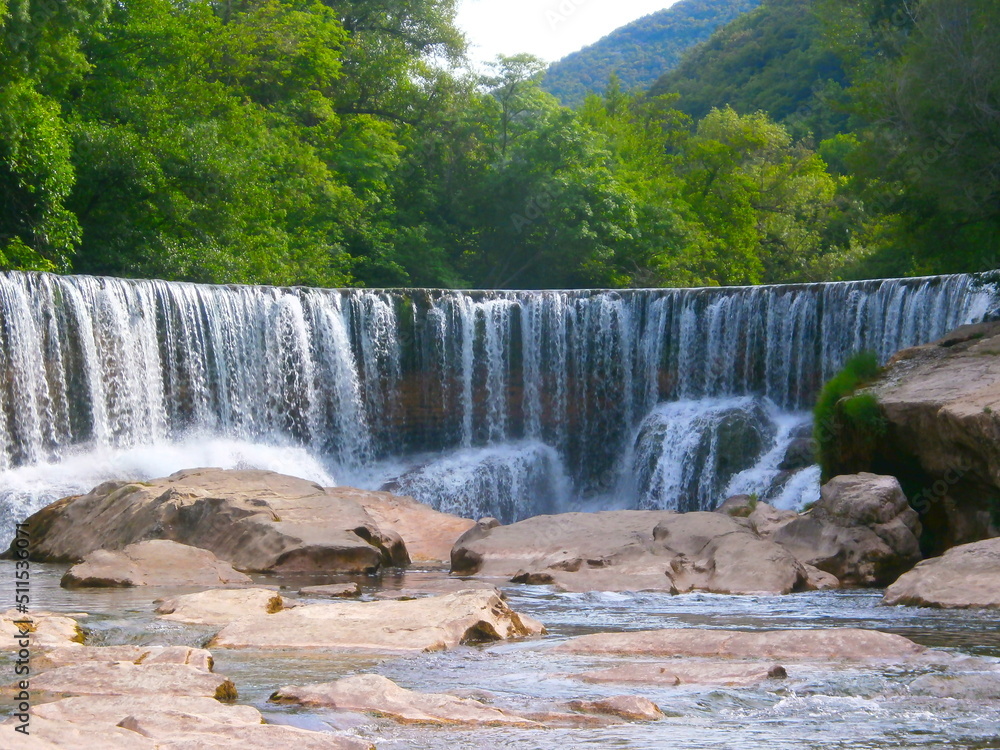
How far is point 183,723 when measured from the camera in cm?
468

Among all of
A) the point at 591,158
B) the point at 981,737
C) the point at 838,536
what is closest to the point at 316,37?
the point at 591,158

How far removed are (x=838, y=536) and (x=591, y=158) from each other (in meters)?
23.0

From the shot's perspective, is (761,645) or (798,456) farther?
(798,456)

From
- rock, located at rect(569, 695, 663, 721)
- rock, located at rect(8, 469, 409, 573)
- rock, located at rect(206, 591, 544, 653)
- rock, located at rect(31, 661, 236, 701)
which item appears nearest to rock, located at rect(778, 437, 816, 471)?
rock, located at rect(8, 469, 409, 573)

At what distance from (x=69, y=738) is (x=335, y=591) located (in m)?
5.87

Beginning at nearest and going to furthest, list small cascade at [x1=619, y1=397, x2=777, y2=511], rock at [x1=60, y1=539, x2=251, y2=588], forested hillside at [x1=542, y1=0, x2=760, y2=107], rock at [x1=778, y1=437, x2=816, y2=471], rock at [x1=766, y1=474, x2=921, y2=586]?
rock at [x1=60, y1=539, x2=251, y2=588], rock at [x1=766, y1=474, x2=921, y2=586], rock at [x1=778, y1=437, x2=816, y2=471], small cascade at [x1=619, y1=397, x2=777, y2=511], forested hillside at [x1=542, y1=0, x2=760, y2=107]

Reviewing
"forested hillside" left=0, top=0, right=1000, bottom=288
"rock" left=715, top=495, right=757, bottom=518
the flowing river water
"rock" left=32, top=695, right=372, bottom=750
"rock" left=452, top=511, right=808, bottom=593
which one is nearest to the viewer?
"rock" left=32, top=695, right=372, bottom=750

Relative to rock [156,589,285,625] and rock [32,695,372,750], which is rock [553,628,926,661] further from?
rock [32,695,372,750]

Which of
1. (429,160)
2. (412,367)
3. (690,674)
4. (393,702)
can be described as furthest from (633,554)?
(429,160)

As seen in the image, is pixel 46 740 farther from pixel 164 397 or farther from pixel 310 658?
pixel 164 397

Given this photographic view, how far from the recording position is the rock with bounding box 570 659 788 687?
618cm

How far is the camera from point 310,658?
680 cm

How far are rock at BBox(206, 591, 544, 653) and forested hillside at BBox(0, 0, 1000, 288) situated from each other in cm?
1240

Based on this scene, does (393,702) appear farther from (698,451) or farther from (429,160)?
(429,160)
